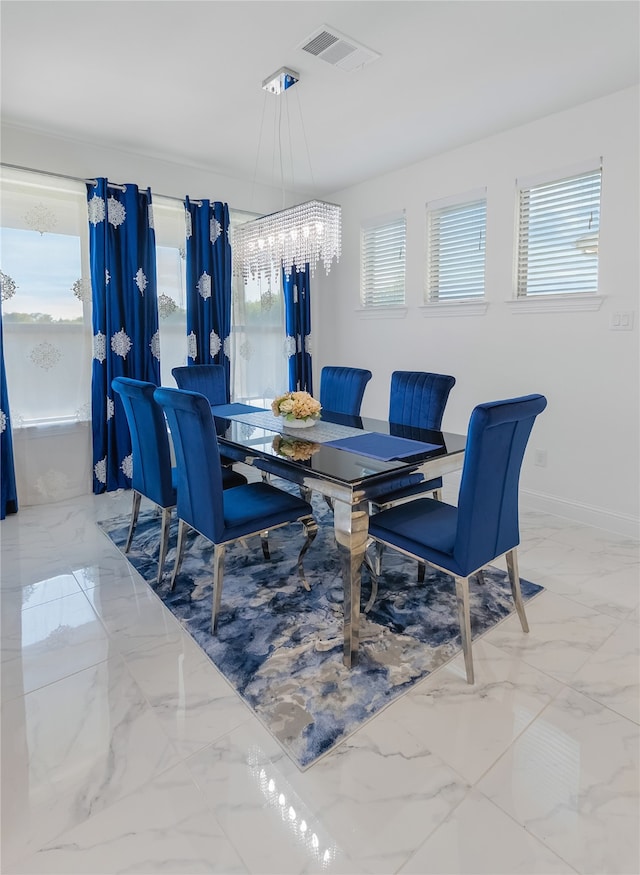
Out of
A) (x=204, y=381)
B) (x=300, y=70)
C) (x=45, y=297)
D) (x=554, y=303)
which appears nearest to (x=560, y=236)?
(x=554, y=303)

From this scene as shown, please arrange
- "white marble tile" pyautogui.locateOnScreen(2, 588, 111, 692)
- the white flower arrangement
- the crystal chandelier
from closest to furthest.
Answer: "white marble tile" pyautogui.locateOnScreen(2, 588, 111, 692), the white flower arrangement, the crystal chandelier

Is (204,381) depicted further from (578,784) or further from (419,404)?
(578,784)

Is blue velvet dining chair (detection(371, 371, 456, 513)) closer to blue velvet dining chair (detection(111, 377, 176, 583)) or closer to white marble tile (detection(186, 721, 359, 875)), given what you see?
blue velvet dining chair (detection(111, 377, 176, 583))

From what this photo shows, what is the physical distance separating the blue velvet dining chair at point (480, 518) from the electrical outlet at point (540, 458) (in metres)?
1.67

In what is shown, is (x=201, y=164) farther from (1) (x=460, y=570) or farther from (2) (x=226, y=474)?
(1) (x=460, y=570)

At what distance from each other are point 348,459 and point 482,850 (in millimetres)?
1351

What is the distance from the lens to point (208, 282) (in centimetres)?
428

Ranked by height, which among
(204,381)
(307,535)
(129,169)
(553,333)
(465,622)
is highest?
(129,169)

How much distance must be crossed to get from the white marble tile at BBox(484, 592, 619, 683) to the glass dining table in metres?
0.69

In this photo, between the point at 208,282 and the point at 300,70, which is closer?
the point at 300,70

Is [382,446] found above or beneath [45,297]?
beneath

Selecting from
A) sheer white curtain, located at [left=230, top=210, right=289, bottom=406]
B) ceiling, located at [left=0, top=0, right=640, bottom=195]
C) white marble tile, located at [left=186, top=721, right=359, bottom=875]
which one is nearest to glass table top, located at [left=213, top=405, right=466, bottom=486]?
white marble tile, located at [left=186, top=721, right=359, bottom=875]

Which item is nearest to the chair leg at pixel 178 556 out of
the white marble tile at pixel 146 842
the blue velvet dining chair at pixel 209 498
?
the blue velvet dining chair at pixel 209 498

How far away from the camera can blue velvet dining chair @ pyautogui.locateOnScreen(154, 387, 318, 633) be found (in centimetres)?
205
